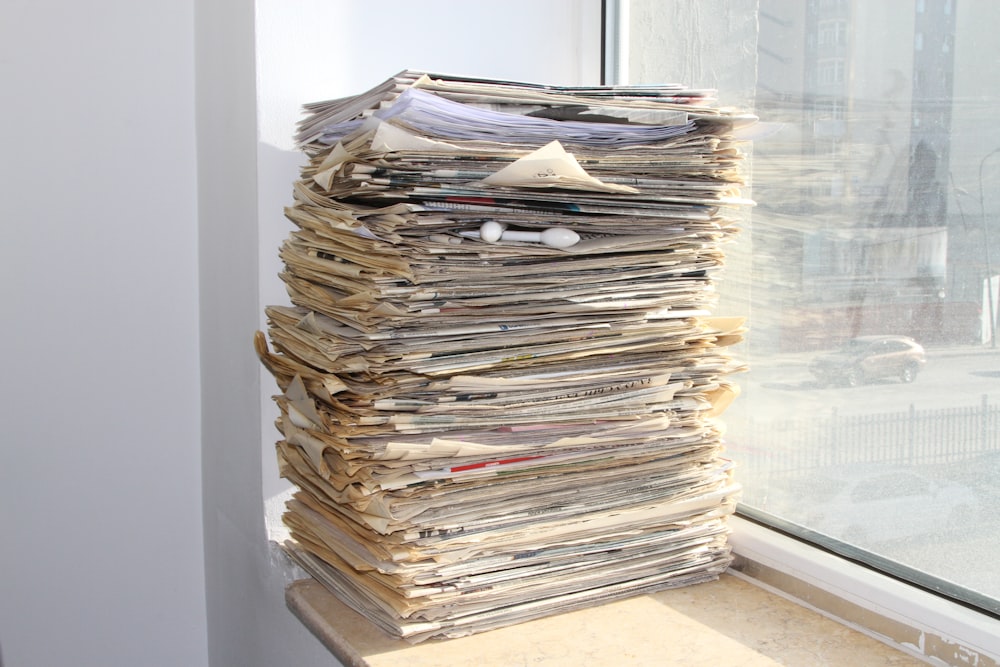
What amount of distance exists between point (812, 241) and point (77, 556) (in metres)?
1.25

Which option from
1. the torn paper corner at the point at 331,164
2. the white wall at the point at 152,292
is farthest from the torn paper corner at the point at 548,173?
the white wall at the point at 152,292

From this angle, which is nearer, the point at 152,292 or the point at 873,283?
the point at 873,283

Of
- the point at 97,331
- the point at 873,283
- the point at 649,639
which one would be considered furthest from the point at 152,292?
the point at 873,283

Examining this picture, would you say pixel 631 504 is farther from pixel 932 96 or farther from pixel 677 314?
pixel 932 96

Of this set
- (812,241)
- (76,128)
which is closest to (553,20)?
(812,241)

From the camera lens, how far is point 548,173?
923 mm

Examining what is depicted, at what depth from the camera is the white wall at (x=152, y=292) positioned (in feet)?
4.36

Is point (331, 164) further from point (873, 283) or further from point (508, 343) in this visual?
point (873, 283)

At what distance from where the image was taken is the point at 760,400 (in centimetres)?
122

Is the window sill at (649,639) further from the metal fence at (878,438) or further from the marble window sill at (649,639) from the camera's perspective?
the metal fence at (878,438)

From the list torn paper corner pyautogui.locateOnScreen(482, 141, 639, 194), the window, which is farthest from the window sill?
torn paper corner pyautogui.locateOnScreen(482, 141, 639, 194)

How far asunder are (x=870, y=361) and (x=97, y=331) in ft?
3.86

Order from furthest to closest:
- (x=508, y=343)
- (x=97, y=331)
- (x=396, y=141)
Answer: (x=97, y=331)
(x=508, y=343)
(x=396, y=141)

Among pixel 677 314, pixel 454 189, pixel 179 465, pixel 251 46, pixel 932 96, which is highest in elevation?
pixel 251 46
